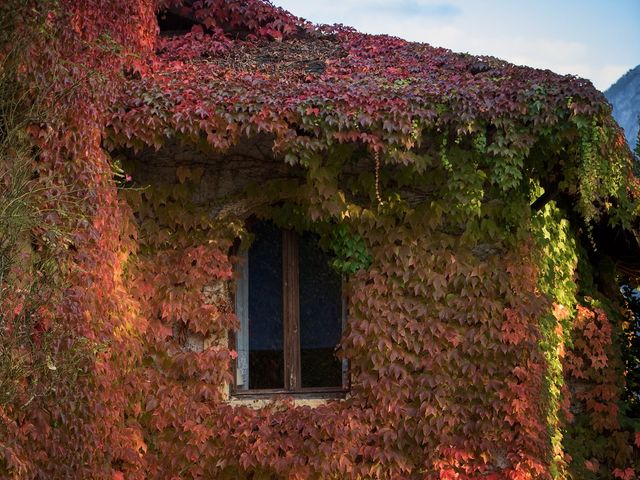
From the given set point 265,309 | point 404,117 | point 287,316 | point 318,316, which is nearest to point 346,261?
point 318,316

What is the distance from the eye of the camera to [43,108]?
677cm

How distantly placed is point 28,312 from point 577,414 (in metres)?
5.93

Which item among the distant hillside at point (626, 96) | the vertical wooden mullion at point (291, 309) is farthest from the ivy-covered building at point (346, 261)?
the distant hillside at point (626, 96)

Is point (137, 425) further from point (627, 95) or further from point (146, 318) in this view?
point (627, 95)

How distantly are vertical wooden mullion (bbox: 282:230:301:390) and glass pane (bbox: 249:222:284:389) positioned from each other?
0.17 ft

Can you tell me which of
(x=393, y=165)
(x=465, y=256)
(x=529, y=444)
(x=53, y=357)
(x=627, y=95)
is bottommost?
(x=529, y=444)

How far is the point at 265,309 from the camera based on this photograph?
8617 millimetres

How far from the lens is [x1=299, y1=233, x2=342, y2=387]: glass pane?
8547 millimetres

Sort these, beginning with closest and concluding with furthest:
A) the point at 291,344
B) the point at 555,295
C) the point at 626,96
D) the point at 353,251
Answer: the point at 353,251 → the point at 291,344 → the point at 555,295 → the point at 626,96

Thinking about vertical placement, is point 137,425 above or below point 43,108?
below

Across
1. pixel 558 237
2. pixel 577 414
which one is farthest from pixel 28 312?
pixel 577 414

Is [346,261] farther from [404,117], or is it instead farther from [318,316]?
[404,117]

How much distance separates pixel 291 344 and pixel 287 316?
263 mm

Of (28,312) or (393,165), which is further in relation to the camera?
(393,165)
